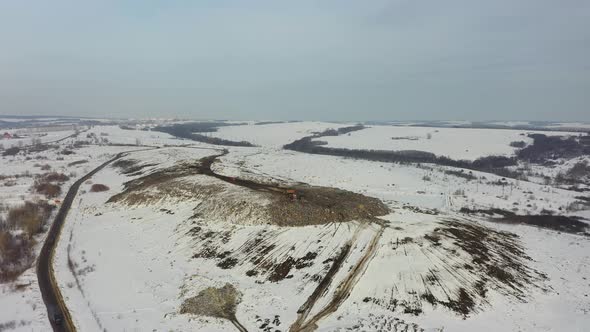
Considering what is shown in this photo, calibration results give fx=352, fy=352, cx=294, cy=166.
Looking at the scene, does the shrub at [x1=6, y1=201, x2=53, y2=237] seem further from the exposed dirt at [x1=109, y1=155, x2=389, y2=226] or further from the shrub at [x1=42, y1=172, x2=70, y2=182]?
the shrub at [x1=42, y1=172, x2=70, y2=182]

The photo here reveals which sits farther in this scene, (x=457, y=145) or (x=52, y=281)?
(x=457, y=145)

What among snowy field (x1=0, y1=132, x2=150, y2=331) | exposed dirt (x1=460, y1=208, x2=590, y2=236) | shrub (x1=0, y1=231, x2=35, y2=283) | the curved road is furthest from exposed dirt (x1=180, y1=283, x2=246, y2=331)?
exposed dirt (x1=460, y1=208, x2=590, y2=236)

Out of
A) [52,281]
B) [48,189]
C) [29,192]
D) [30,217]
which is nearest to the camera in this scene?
[52,281]

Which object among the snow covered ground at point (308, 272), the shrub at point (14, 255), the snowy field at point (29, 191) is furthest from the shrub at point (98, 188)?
the shrub at point (14, 255)

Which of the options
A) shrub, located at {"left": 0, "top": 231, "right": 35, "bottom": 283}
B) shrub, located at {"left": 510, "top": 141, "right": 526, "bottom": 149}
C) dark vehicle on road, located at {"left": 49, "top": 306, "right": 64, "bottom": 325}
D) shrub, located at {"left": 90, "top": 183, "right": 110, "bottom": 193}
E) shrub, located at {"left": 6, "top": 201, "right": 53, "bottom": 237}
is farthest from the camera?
shrub, located at {"left": 510, "top": 141, "right": 526, "bottom": 149}

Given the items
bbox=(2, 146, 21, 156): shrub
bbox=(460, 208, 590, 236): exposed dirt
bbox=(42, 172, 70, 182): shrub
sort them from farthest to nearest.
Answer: bbox=(2, 146, 21, 156): shrub → bbox=(42, 172, 70, 182): shrub → bbox=(460, 208, 590, 236): exposed dirt

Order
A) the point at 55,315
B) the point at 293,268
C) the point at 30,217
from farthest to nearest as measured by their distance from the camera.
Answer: the point at 30,217 < the point at 293,268 < the point at 55,315

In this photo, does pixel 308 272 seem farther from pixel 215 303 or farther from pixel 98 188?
pixel 98 188

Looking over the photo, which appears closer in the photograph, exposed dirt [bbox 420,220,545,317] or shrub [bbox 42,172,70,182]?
exposed dirt [bbox 420,220,545,317]

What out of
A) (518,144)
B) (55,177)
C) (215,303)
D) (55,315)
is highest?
(518,144)

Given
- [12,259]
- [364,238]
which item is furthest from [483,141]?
[12,259]

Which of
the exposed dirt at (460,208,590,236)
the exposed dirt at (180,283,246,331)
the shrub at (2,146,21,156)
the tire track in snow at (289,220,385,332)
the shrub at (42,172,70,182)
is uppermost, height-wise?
the tire track in snow at (289,220,385,332)

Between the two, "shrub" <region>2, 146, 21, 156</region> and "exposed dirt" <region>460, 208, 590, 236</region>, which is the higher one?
"exposed dirt" <region>460, 208, 590, 236</region>

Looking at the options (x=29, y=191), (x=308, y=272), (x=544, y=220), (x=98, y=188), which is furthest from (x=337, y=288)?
(x=29, y=191)
